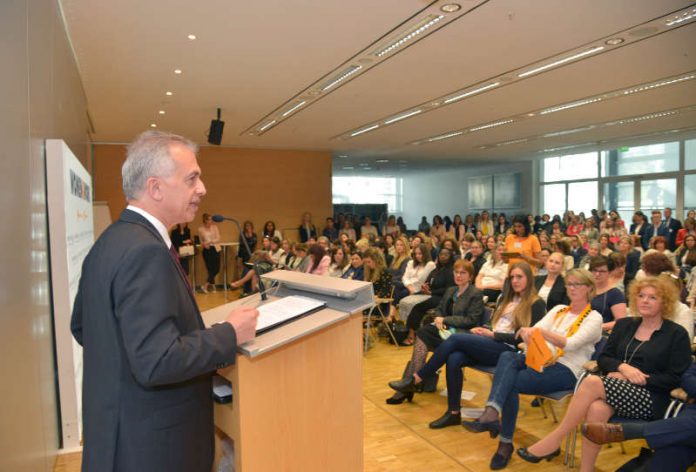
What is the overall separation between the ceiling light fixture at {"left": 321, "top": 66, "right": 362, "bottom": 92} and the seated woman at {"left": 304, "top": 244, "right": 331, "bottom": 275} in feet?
7.43

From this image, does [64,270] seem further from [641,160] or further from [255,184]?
[641,160]

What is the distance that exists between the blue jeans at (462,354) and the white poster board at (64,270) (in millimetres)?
2652

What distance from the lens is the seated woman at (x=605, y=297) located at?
4191 mm

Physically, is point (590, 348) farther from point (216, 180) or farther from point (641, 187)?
point (641, 187)

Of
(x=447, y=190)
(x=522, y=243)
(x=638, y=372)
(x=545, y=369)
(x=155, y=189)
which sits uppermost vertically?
(x=447, y=190)

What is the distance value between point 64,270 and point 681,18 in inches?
221

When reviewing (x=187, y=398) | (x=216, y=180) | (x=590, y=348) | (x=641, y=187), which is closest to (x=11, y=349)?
(x=187, y=398)

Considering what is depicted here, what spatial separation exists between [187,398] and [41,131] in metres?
2.27

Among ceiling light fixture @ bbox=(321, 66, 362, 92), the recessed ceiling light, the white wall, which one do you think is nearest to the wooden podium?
the recessed ceiling light

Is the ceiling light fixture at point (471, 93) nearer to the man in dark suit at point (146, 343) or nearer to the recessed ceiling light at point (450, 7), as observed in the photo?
the recessed ceiling light at point (450, 7)

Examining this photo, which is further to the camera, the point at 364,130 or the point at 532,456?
the point at 364,130

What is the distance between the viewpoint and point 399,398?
4.23m

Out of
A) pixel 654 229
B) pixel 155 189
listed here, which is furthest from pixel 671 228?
pixel 155 189

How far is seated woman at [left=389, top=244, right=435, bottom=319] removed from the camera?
648 centimetres
